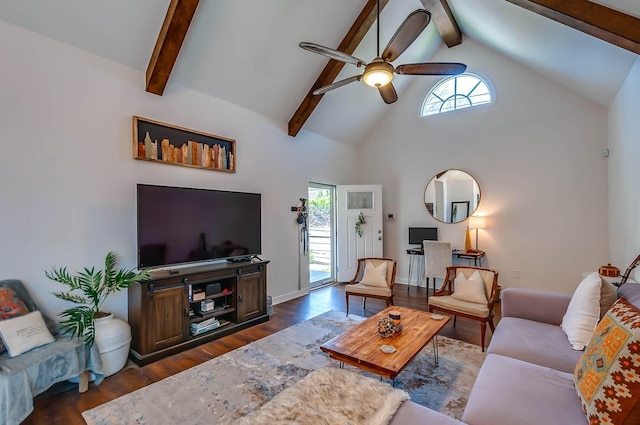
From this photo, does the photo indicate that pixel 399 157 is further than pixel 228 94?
Yes

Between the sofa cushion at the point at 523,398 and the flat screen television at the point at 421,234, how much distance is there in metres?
3.88

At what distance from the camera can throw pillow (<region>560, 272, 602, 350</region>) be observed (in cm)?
207

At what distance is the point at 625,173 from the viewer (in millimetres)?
3383

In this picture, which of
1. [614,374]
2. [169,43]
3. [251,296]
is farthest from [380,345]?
[169,43]

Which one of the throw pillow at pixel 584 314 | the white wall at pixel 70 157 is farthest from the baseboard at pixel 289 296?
the throw pillow at pixel 584 314

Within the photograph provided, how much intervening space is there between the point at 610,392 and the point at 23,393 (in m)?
3.21

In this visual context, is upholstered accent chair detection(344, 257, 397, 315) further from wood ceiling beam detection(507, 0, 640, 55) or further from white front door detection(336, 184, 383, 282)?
wood ceiling beam detection(507, 0, 640, 55)

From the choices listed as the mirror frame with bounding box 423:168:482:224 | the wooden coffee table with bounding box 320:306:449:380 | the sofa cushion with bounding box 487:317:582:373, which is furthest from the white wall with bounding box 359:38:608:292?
the wooden coffee table with bounding box 320:306:449:380

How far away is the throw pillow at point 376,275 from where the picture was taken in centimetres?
414

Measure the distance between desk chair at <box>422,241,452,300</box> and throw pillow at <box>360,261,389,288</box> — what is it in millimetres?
1176

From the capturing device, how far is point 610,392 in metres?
1.24

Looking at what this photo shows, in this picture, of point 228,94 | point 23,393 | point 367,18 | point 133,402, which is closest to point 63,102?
point 228,94

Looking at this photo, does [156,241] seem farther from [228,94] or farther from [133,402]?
[228,94]

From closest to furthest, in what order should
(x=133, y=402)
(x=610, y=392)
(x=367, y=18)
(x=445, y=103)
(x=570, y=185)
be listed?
(x=610, y=392)
(x=133, y=402)
(x=367, y=18)
(x=570, y=185)
(x=445, y=103)
